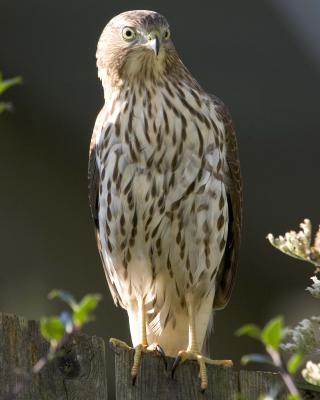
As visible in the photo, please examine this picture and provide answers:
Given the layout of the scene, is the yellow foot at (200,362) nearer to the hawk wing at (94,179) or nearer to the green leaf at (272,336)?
the hawk wing at (94,179)

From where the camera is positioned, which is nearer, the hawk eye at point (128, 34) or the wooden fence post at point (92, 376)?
the wooden fence post at point (92, 376)

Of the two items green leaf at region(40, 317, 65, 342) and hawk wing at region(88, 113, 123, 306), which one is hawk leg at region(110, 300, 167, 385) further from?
green leaf at region(40, 317, 65, 342)

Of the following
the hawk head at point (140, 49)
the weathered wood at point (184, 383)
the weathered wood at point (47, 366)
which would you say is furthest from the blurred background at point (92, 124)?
the weathered wood at point (47, 366)

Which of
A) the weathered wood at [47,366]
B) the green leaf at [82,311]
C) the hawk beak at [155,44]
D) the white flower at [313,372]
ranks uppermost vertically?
the hawk beak at [155,44]

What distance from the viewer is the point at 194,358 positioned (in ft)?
13.4

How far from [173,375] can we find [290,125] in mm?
3863

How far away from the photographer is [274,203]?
24.0 feet

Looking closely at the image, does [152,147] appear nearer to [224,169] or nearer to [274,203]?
[224,169]

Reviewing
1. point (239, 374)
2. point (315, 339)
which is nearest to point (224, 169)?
point (239, 374)

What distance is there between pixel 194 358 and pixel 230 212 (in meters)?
0.98

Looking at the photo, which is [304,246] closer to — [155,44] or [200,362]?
[200,362]

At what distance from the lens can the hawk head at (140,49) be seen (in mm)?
4836

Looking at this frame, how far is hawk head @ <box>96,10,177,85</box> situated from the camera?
4836 millimetres

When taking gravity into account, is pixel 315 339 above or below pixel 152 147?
below
